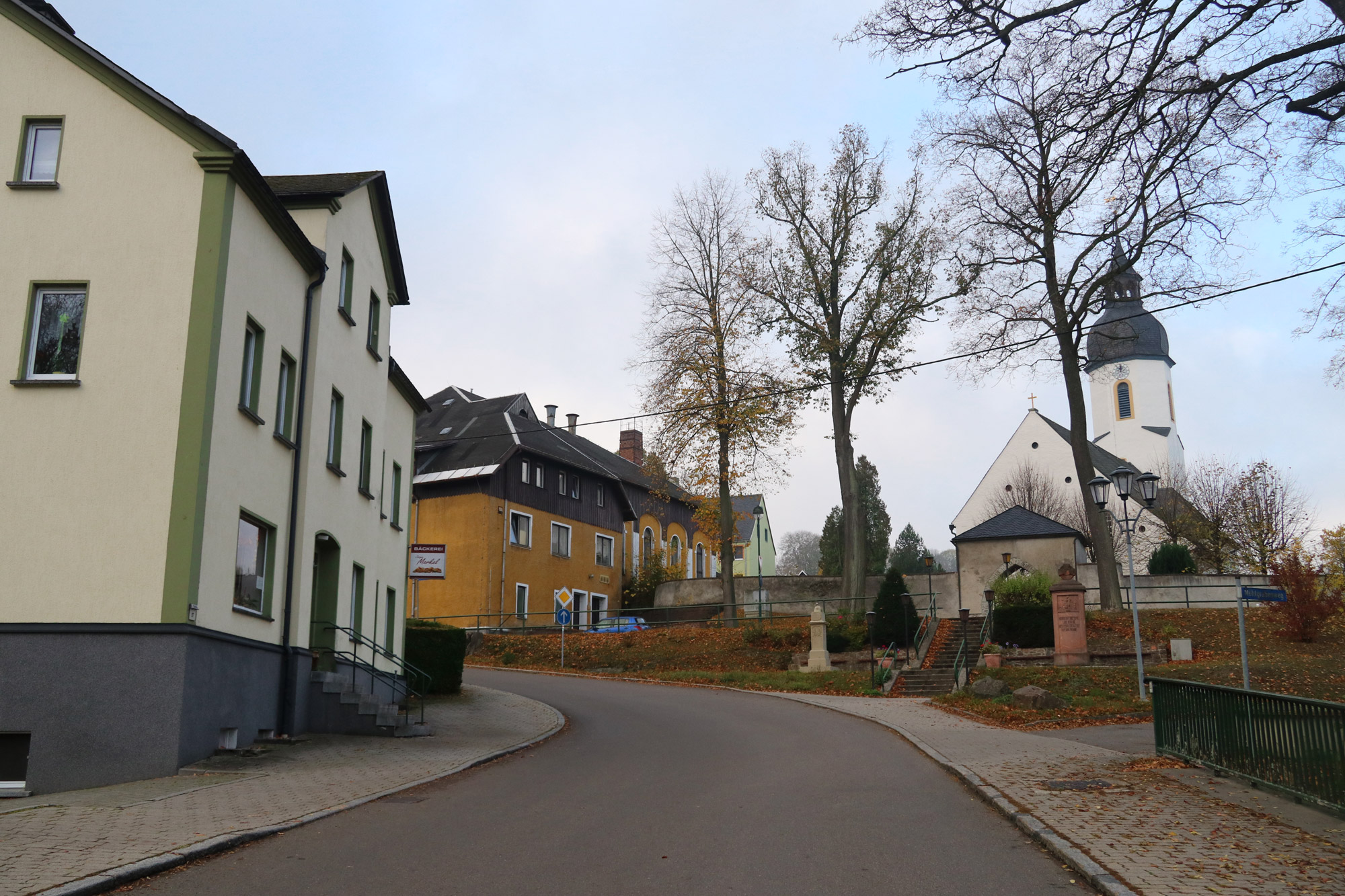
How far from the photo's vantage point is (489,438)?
44219mm

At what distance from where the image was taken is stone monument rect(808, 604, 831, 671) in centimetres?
3059

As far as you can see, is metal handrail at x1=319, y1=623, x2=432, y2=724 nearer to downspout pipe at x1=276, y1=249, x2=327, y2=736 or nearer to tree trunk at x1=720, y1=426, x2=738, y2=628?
downspout pipe at x1=276, y1=249, x2=327, y2=736

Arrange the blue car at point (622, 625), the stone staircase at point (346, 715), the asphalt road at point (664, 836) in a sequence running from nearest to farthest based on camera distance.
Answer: the asphalt road at point (664, 836) < the stone staircase at point (346, 715) < the blue car at point (622, 625)

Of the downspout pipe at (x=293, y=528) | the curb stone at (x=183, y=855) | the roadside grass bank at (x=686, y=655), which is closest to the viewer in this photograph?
the curb stone at (x=183, y=855)

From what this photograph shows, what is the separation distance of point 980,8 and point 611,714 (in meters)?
15.6

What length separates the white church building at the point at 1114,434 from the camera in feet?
212

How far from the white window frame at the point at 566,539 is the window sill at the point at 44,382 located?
106 feet

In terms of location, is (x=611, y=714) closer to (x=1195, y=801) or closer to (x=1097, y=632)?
(x=1195, y=801)

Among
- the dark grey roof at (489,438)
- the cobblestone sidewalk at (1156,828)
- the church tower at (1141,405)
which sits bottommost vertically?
the cobblestone sidewalk at (1156,828)

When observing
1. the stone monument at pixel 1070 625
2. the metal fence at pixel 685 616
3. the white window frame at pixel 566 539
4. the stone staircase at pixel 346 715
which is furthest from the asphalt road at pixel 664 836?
the white window frame at pixel 566 539

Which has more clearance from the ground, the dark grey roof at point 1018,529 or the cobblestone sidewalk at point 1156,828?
the dark grey roof at point 1018,529

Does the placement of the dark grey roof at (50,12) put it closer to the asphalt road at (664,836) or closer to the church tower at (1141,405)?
the asphalt road at (664,836)

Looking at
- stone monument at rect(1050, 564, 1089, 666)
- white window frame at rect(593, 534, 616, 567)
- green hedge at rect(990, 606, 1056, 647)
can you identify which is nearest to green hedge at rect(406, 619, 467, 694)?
stone monument at rect(1050, 564, 1089, 666)

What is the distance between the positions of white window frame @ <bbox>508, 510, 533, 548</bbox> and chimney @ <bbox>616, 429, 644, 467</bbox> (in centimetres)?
1881
